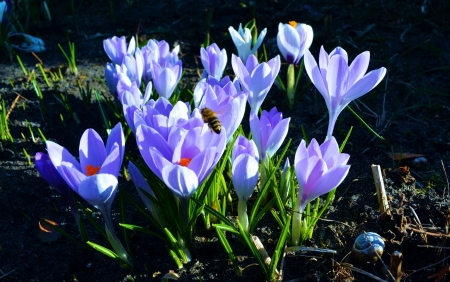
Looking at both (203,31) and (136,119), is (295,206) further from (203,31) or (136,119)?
(203,31)

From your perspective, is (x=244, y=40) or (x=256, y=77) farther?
(x=244, y=40)

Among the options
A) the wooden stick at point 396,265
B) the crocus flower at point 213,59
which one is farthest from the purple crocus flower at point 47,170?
the wooden stick at point 396,265

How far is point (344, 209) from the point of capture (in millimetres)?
1770

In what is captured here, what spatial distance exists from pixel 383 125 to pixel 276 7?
4.92 feet

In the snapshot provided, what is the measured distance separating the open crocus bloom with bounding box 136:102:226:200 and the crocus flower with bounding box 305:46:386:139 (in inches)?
18.2

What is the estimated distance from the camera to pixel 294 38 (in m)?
2.09

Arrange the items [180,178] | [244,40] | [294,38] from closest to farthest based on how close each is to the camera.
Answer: [180,178] → [294,38] → [244,40]

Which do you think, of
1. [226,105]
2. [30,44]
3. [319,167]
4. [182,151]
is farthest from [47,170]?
[30,44]

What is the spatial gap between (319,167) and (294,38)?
3.10 feet

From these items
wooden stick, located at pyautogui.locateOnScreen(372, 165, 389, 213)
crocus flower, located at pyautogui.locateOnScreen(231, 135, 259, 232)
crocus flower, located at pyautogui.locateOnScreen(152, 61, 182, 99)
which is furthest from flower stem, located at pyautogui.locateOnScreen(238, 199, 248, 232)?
crocus flower, located at pyautogui.locateOnScreen(152, 61, 182, 99)

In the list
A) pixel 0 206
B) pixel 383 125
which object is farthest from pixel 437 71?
pixel 0 206

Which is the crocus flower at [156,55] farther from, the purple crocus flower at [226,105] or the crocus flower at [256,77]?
the purple crocus flower at [226,105]

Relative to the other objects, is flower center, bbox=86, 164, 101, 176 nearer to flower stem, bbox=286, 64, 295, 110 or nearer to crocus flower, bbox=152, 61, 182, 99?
crocus flower, bbox=152, 61, 182, 99

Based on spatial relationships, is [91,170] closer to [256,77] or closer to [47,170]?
[47,170]
